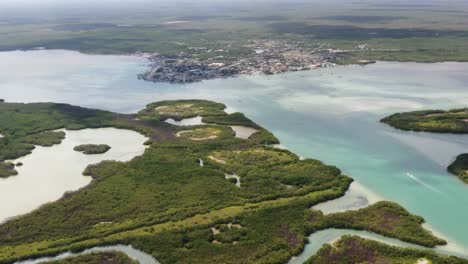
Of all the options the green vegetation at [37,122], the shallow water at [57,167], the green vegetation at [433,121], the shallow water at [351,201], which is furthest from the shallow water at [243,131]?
the shallow water at [351,201]

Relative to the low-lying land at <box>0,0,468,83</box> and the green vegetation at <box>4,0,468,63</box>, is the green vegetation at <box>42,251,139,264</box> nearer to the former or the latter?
the low-lying land at <box>0,0,468,83</box>

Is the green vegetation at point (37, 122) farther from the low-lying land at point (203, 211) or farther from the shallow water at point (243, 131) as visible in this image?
the shallow water at point (243, 131)

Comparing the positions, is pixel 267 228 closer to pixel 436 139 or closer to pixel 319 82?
pixel 436 139

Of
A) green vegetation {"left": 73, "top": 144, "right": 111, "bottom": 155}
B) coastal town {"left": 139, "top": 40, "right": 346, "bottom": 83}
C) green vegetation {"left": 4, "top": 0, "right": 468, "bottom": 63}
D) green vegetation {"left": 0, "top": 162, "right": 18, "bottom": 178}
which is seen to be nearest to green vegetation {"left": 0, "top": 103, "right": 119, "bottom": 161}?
green vegetation {"left": 0, "top": 162, "right": 18, "bottom": 178}

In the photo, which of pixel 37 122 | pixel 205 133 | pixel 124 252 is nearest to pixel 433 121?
pixel 205 133

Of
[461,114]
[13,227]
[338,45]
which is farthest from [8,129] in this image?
[338,45]

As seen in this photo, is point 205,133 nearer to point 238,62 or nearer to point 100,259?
point 100,259
